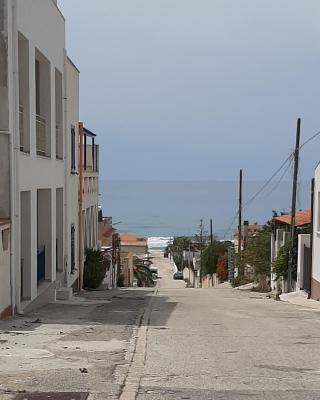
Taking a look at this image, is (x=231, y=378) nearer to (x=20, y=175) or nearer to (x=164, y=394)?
(x=164, y=394)

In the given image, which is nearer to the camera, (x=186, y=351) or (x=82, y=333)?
(x=186, y=351)

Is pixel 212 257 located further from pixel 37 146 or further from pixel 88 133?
pixel 37 146

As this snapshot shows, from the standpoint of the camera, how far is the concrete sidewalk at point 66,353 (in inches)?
289

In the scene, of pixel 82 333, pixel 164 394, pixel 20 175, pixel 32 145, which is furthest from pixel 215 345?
pixel 32 145

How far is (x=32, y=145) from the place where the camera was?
16391 millimetres

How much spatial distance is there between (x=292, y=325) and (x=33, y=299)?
6213 millimetres

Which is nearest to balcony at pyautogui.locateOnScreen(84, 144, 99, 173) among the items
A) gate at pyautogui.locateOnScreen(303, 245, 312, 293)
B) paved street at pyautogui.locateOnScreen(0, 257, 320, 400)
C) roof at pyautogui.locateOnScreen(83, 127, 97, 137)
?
roof at pyautogui.locateOnScreen(83, 127, 97, 137)

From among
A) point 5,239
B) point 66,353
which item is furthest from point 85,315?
point 66,353

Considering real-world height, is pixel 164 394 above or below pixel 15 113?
below

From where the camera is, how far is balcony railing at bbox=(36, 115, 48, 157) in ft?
59.9

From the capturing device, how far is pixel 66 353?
370 inches

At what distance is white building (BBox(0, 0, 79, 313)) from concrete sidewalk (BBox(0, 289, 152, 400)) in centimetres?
137

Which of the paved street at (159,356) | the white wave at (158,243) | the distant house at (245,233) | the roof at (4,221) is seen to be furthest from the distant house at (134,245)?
the roof at (4,221)

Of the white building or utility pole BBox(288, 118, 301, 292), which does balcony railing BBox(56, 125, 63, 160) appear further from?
utility pole BBox(288, 118, 301, 292)
